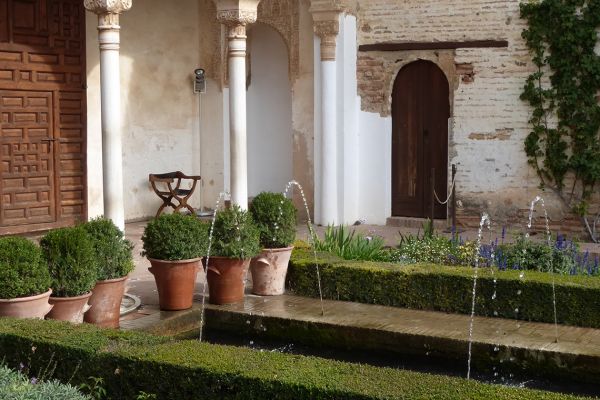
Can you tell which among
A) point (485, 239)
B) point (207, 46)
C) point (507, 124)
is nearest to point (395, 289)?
point (485, 239)

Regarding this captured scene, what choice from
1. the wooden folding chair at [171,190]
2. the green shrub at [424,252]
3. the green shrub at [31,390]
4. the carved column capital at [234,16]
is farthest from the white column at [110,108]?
the wooden folding chair at [171,190]

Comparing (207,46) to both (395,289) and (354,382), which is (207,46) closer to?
(395,289)

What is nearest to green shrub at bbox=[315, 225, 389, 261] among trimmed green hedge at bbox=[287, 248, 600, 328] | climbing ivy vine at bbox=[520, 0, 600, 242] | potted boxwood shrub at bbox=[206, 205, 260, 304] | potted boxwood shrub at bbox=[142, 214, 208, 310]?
trimmed green hedge at bbox=[287, 248, 600, 328]

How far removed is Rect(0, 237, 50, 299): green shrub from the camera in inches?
234

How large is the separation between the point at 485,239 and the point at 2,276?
7.75 metres

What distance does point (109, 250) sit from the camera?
7020 millimetres

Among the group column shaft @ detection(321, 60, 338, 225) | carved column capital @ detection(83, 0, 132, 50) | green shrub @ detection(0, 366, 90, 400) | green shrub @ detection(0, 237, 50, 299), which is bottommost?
green shrub @ detection(0, 366, 90, 400)

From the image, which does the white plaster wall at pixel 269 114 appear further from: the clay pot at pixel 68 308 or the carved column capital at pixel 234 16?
the clay pot at pixel 68 308

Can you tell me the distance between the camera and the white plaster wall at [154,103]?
1388 cm

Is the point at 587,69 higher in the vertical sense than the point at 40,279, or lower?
higher

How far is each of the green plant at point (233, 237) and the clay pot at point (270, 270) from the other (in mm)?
352

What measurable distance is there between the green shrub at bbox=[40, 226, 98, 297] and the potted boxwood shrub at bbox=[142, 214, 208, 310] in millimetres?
1145

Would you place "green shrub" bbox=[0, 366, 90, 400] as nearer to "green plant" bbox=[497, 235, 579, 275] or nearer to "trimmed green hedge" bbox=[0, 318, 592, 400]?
"trimmed green hedge" bbox=[0, 318, 592, 400]

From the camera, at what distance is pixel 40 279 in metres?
6.10
